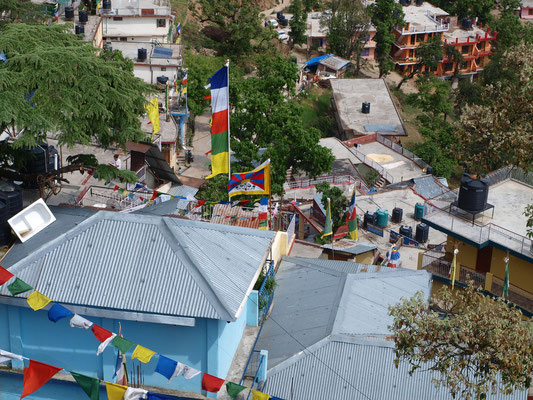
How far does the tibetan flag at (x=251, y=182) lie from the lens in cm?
3719

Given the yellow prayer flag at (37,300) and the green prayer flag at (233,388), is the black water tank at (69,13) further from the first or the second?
the green prayer flag at (233,388)

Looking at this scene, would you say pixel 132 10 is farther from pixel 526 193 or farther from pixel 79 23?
pixel 526 193

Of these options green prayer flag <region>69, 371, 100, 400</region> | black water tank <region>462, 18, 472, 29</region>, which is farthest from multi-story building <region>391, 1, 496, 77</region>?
green prayer flag <region>69, 371, 100, 400</region>

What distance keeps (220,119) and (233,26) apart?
53766mm

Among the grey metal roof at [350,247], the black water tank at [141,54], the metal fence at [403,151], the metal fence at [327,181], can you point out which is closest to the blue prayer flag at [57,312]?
the grey metal roof at [350,247]

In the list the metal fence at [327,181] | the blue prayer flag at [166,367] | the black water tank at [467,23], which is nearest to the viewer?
the blue prayer flag at [166,367]

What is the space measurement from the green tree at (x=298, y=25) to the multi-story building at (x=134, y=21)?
2224 centimetres

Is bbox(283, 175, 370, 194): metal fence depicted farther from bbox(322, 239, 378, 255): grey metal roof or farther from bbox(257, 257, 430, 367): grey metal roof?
bbox(257, 257, 430, 367): grey metal roof

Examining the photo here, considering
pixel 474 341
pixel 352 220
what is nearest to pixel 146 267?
pixel 474 341

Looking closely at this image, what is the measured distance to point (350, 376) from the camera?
2814 centimetres

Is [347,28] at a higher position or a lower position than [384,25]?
lower

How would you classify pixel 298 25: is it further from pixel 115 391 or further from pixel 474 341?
pixel 115 391

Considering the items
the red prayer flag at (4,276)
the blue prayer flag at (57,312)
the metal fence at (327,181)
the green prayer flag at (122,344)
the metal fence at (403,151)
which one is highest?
the red prayer flag at (4,276)

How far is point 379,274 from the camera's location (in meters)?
33.8
